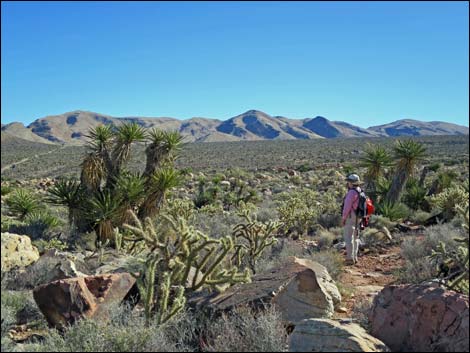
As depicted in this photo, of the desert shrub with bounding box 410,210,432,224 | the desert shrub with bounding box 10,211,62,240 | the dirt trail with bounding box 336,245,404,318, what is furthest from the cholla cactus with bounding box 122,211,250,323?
the desert shrub with bounding box 410,210,432,224

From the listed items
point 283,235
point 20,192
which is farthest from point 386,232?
point 20,192

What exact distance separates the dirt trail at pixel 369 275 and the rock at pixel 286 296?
0.69m

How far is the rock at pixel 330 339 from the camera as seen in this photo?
3.73 metres

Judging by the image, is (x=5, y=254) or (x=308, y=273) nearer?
(x=308, y=273)

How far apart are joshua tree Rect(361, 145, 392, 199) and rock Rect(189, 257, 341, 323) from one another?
1122 cm

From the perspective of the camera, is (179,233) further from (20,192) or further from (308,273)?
(20,192)

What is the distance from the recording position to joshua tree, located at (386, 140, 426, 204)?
15.5 metres

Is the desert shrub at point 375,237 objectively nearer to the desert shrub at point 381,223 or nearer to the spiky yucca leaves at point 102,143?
the desert shrub at point 381,223

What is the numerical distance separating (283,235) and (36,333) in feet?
28.8

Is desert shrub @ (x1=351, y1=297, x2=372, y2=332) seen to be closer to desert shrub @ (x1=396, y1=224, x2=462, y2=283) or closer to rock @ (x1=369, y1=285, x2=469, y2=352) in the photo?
rock @ (x1=369, y1=285, x2=469, y2=352)

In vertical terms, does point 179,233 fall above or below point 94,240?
above

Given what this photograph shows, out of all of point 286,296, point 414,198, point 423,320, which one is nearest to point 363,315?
point 286,296

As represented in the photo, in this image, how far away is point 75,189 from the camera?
1112cm

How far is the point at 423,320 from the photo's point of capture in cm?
426
